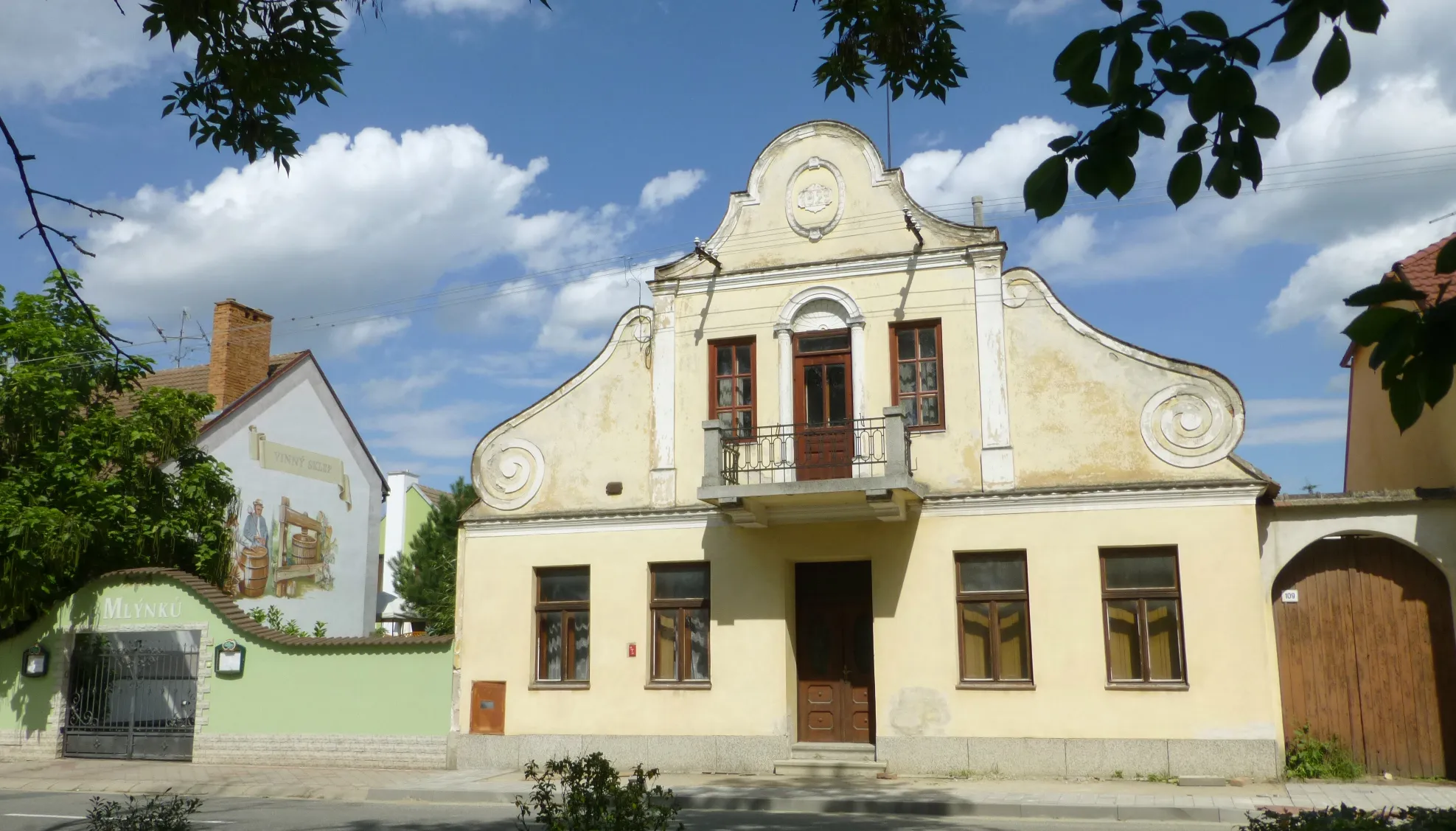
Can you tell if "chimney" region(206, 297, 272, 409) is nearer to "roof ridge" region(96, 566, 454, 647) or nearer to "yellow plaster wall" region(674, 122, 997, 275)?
"roof ridge" region(96, 566, 454, 647)

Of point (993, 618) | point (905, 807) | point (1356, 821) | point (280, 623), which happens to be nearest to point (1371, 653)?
point (993, 618)

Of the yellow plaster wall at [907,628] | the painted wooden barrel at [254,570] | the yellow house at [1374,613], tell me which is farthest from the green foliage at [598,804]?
the painted wooden barrel at [254,570]

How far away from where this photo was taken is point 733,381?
17.7 m

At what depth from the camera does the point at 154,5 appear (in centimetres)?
631

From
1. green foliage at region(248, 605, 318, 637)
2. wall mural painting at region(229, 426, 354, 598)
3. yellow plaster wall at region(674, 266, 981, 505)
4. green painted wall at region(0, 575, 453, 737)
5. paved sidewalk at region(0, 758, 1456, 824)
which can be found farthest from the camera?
wall mural painting at region(229, 426, 354, 598)

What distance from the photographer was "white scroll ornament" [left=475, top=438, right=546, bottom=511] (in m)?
18.2

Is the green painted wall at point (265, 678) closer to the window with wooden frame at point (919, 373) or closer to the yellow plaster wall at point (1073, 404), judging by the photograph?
the window with wooden frame at point (919, 373)

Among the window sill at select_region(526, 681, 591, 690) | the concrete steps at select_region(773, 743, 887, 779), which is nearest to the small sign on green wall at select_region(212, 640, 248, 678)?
the window sill at select_region(526, 681, 591, 690)

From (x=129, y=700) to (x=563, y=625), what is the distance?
813cm

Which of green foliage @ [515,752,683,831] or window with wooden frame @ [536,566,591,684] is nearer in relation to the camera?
green foliage @ [515,752,683,831]

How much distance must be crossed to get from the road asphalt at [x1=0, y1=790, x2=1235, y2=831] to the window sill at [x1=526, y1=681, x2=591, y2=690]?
3.15m

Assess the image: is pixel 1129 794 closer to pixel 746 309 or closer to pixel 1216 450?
pixel 1216 450

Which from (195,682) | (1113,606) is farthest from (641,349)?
(195,682)

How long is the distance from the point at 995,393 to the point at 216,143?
1144 centimetres
